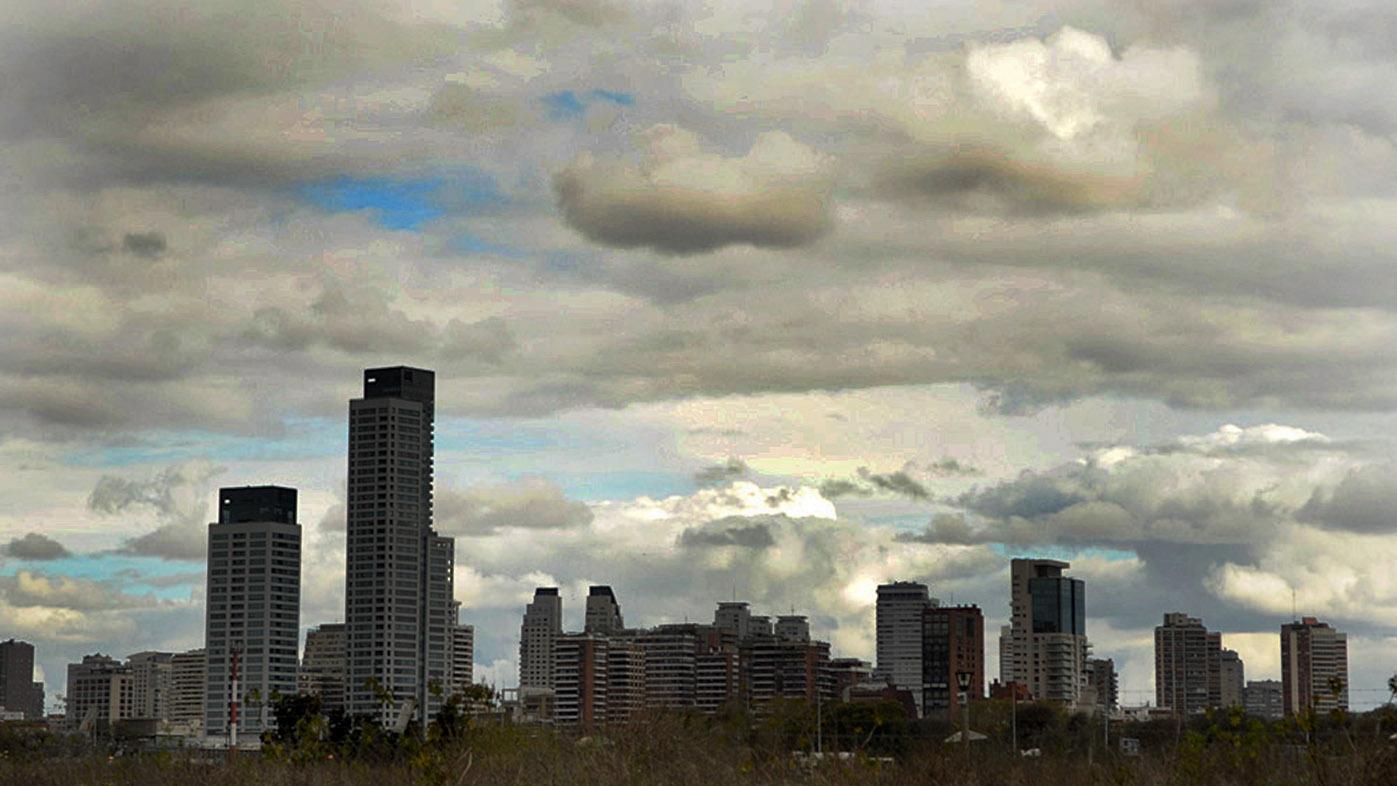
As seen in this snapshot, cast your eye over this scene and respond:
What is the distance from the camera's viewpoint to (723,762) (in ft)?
151

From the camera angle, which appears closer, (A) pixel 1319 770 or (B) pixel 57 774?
(A) pixel 1319 770

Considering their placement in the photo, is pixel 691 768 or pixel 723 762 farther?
pixel 723 762

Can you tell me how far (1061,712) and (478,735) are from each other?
110 meters

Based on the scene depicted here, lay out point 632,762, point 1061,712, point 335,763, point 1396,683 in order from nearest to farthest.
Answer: point 1396,683, point 632,762, point 335,763, point 1061,712

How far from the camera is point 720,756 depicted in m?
48.3

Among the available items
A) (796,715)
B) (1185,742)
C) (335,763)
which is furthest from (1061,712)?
(1185,742)

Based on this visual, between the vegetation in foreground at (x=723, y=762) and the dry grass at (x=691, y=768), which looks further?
the dry grass at (x=691, y=768)

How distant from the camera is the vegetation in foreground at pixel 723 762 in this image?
37.5 meters

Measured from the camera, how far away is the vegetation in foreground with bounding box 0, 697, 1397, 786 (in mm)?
37469

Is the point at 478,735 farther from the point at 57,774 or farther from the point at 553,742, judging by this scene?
the point at 57,774

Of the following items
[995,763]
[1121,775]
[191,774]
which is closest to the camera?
[1121,775]

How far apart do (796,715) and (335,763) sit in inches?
1314

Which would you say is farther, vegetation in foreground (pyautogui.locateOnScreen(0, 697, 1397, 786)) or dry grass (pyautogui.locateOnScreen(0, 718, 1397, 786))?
dry grass (pyautogui.locateOnScreen(0, 718, 1397, 786))

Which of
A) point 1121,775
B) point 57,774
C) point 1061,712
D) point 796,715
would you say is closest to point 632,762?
point 1121,775
